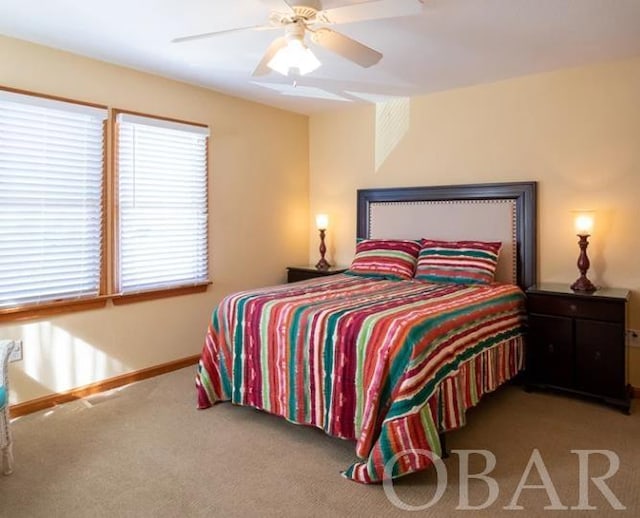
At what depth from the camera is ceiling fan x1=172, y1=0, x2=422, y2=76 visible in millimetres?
2242

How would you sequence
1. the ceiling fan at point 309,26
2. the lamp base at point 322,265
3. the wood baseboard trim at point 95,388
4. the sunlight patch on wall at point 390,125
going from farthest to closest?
1. the lamp base at point 322,265
2. the sunlight patch on wall at point 390,125
3. the wood baseboard trim at point 95,388
4. the ceiling fan at point 309,26

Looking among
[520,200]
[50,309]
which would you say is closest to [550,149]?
[520,200]

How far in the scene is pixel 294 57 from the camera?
2.46 m

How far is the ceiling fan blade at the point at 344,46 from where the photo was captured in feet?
7.99

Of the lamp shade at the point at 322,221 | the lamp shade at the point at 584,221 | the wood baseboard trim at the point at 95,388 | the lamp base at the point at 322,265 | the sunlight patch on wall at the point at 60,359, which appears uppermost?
the lamp shade at the point at 322,221

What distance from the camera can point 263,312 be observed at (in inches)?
114

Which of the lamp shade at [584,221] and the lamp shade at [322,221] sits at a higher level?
the lamp shade at [322,221]

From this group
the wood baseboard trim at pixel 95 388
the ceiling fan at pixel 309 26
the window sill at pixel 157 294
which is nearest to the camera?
the ceiling fan at pixel 309 26

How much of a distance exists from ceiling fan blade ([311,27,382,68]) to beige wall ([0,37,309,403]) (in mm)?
1844

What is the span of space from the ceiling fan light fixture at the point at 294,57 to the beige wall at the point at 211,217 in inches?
65.4

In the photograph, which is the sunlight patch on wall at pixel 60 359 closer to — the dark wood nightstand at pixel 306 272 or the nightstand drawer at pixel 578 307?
the dark wood nightstand at pixel 306 272

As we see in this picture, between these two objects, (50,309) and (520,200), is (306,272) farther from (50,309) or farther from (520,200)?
(50,309)

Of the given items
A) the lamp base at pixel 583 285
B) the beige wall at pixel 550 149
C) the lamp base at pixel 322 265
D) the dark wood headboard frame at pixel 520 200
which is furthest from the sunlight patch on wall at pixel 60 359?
the lamp base at pixel 583 285

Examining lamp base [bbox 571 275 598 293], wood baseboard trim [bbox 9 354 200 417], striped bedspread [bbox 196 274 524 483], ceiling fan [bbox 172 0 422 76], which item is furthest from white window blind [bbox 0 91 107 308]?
lamp base [bbox 571 275 598 293]
